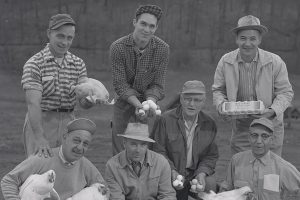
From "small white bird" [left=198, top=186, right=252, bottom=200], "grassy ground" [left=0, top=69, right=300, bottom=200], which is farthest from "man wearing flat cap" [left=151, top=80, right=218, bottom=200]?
"grassy ground" [left=0, top=69, right=300, bottom=200]

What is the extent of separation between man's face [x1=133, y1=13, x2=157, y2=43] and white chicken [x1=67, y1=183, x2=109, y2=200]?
1.19m

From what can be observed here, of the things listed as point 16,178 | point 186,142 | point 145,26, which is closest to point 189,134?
point 186,142

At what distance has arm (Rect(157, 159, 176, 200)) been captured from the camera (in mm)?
4375

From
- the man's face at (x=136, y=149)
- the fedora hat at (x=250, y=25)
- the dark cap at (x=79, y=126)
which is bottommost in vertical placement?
the man's face at (x=136, y=149)

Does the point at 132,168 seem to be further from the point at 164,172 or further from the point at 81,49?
the point at 81,49

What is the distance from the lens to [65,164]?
4086 mm

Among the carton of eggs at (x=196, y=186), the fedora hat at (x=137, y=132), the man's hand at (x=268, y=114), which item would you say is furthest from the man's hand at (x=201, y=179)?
the man's hand at (x=268, y=114)

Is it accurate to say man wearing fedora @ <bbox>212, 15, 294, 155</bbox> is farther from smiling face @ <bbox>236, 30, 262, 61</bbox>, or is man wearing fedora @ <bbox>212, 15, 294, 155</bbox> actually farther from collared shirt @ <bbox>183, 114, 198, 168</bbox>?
collared shirt @ <bbox>183, 114, 198, 168</bbox>

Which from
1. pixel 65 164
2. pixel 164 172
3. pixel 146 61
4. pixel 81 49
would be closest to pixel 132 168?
pixel 164 172

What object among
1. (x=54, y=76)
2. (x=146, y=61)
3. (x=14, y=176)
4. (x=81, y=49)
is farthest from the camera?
(x=81, y=49)

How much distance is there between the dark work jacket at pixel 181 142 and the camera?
186 inches

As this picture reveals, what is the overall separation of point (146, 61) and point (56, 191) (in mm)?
1245

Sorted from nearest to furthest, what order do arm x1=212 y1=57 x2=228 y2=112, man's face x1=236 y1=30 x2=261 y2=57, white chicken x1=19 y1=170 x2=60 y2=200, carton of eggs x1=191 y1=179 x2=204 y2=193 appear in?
white chicken x1=19 y1=170 x2=60 y2=200, carton of eggs x1=191 y1=179 x2=204 y2=193, man's face x1=236 y1=30 x2=261 y2=57, arm x1=212 y1=57 x2=228 y2=112

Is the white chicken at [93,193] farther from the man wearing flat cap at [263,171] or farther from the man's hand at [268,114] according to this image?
the man's hand at [268,114]
